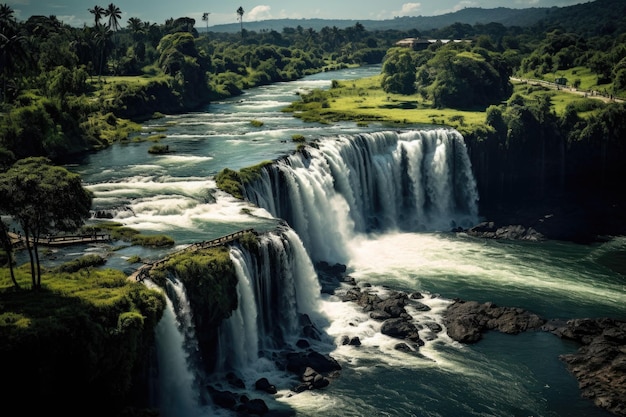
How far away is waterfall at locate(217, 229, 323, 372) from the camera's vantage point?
135 feet

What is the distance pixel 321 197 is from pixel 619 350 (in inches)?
1154

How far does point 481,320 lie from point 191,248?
22.1 metres

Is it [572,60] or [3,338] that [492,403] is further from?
[572,60]

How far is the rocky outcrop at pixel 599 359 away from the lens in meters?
39.5

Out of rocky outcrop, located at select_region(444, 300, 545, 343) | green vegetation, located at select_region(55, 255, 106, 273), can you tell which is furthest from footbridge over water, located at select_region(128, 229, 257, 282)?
rocky outcrop, located at select_region(444, 300, 545, 343)

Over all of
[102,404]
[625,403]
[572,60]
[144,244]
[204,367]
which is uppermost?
[572,60]

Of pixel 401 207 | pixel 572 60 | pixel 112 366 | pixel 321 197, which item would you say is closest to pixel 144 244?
pixel 112 366

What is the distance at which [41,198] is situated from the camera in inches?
1225

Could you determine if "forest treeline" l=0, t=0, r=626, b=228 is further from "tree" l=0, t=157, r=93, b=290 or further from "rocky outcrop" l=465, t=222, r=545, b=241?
"tree" l=0, t=157, r=93, b=290

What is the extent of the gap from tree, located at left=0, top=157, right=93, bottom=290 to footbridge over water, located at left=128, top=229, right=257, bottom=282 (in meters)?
4.95

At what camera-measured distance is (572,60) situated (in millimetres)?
131250

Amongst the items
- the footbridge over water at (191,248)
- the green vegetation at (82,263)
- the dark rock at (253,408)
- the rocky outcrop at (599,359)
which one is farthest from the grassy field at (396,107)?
the dark rock at (253,408)

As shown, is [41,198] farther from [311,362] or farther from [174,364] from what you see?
[311,362]

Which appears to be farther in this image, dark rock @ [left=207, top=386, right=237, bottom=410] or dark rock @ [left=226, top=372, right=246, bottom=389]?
dark rock @ [left=226, top=372, right=246, bottom=389]
